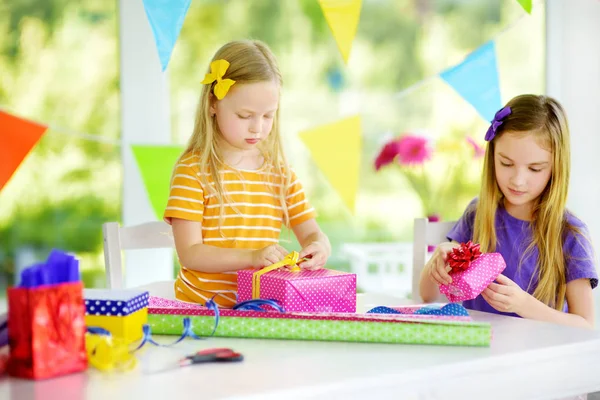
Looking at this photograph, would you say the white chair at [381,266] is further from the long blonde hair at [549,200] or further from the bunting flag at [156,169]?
the long blonde hair at [549,200]

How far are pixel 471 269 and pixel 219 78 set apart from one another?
0.58m

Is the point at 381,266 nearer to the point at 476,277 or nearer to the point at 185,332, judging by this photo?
the point at 476,277

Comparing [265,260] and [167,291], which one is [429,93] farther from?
[265,260]

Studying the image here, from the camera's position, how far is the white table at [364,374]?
74cm

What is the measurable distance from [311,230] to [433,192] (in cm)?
123

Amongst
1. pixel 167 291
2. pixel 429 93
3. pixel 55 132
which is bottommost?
pixel 167 291

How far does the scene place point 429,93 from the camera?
2682 millimetres

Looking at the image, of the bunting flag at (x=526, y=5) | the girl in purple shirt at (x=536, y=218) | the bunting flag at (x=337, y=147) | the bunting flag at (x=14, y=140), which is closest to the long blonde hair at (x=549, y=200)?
the girl in purple shirt at (x=536, y=218)

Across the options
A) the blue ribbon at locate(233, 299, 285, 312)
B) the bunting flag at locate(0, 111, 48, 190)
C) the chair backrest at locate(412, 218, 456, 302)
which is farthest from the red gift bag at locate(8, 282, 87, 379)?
the bunting flag at locate(0, 111, 48, 190)

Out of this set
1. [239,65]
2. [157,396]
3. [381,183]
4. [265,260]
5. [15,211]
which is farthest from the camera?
[381,183]

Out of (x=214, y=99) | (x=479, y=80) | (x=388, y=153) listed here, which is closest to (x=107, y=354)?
(x=214, y=99)

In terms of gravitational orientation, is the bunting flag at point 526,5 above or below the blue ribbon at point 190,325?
above

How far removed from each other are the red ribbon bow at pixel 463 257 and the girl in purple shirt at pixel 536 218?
211 mm

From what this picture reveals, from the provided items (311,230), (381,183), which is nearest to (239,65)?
(311,230)
